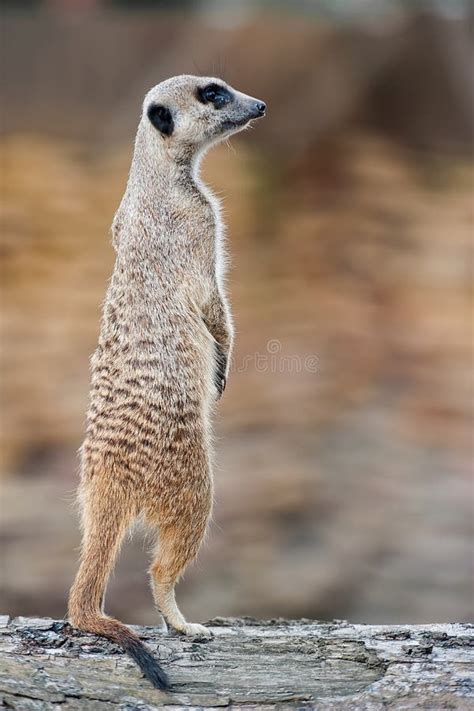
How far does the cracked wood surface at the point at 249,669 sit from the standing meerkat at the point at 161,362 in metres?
0.06

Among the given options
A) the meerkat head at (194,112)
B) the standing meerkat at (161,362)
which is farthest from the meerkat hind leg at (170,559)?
the meerkat head at (194,112)

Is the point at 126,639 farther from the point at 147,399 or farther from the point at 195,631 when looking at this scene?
the point at 147,399

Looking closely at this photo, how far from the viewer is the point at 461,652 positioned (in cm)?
266

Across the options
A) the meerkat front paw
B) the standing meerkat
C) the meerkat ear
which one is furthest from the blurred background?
the meerkat ear

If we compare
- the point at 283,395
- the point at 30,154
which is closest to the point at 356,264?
the point at 283,395

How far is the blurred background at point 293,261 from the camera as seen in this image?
607 cm

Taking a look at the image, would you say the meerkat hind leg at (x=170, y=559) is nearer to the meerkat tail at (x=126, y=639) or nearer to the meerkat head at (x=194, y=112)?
the meerkat tail at (x=126, y=639)

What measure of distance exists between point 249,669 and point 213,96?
4.43 feet

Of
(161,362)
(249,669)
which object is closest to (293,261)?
(161,362)

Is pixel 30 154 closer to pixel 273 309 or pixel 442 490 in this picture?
pixel 273 309

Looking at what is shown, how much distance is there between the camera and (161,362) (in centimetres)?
267

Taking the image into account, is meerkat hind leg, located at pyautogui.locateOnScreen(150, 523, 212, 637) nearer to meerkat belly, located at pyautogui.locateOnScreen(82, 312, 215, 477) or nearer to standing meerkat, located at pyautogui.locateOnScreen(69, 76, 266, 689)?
standing meerkat, located at pyautogui.locateOnScreen(69, 76, 266, 689)

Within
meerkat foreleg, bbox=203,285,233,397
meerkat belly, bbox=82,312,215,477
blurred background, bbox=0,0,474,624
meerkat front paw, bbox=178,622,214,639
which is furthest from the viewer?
blurred background, bbox=0,0,474,624

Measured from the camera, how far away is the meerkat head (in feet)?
9.41
